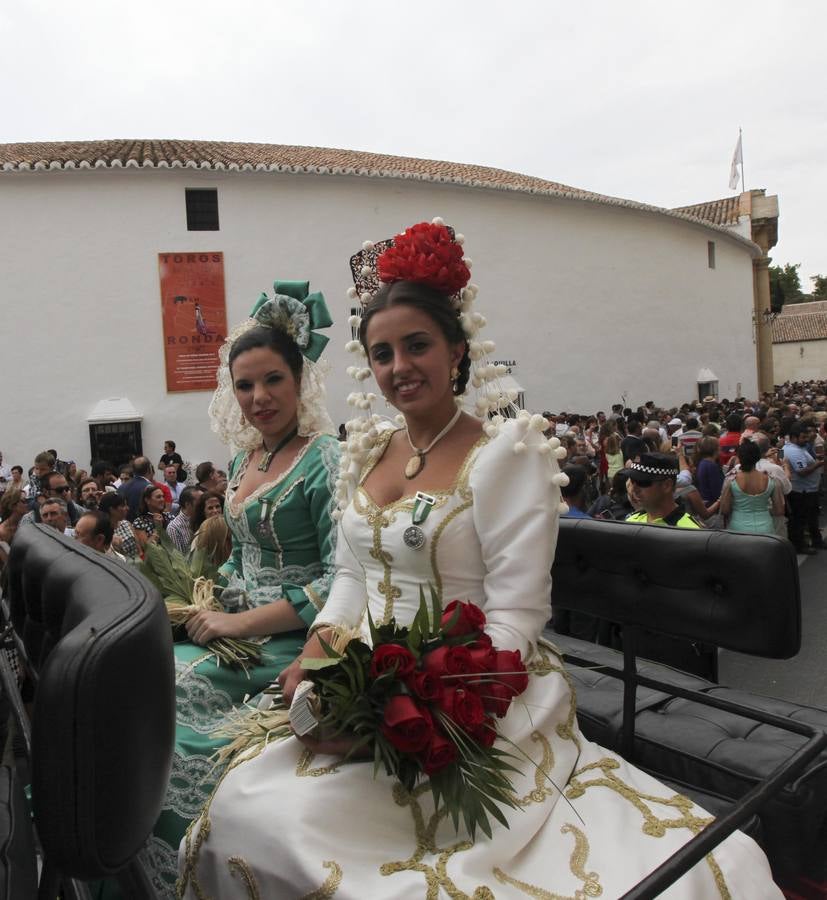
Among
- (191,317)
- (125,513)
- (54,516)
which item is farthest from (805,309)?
(54,516)

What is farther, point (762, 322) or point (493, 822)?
point (762, 322)

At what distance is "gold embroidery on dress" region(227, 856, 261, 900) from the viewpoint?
5.14ft

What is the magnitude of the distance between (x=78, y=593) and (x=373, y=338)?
1.18m

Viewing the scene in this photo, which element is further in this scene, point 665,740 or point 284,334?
point 284,334

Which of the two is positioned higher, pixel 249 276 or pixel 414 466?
pixel 249 276

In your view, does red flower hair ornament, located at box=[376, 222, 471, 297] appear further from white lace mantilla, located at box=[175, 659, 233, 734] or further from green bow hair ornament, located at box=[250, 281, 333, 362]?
white lace mantilla, located at box=[175, 659, 233, 734]

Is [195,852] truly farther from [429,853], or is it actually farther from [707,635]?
[707,635]

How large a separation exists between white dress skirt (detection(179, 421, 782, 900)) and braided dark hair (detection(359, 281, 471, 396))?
0.34 meters

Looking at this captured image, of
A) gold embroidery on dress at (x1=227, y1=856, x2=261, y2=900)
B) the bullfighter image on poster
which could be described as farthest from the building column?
gold embroidery on dress at (x1=227, y1=856, x2=261, y2=900)

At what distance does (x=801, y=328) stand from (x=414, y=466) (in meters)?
53.9

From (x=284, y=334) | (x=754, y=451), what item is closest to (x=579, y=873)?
(x=284, y=334)

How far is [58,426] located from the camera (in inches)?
606

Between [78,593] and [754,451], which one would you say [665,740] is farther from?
[754,451]

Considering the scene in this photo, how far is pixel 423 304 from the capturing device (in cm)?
213
